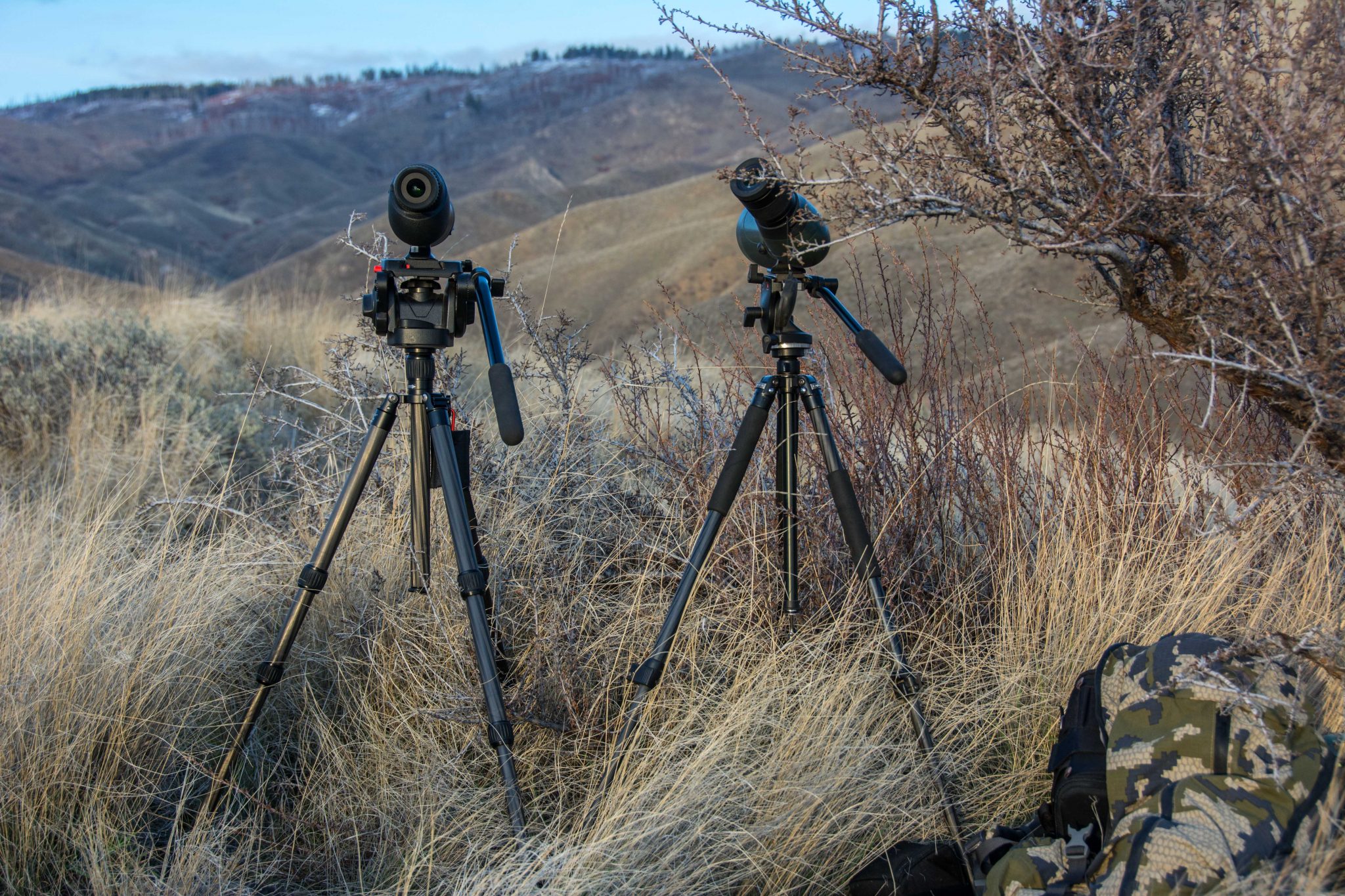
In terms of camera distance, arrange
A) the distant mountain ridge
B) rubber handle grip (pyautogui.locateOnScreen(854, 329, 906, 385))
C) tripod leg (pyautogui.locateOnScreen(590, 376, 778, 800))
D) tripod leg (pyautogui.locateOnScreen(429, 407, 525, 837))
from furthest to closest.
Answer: the distant mountain ridge, tripod leg (pyautogui.locateOnScreen(590, 376, 778, 800)), tripod leg (pyautogui.locateOnScreen(429, 407, 525, 837)), rubber handle grip (pyautogui.locateOnScreen(854, 329, 906, 385))

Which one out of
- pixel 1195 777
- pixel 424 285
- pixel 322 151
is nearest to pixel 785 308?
pixel 424 285

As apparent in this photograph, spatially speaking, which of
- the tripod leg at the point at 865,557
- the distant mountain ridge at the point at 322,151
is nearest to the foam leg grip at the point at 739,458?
the tripod leg at the point at 865,557

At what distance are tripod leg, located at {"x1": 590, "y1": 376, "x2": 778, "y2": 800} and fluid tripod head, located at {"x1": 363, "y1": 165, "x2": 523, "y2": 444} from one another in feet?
1.97

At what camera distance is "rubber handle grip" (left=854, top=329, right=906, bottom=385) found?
1963 millimetres

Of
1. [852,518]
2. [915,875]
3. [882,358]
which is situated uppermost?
[882,358]

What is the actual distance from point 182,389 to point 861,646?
517 centimetres

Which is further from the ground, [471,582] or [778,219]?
[778,219]

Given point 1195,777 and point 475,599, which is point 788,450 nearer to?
point 475,599

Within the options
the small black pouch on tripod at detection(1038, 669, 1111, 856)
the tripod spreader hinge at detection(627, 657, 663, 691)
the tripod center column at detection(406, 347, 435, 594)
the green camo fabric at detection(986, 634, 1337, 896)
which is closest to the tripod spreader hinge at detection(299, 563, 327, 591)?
the tripod center column at detection(406, 347, 435, 594)

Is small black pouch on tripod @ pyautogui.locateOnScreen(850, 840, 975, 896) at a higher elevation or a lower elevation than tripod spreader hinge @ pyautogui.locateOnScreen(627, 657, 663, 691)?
lower

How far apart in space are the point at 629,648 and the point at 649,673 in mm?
525

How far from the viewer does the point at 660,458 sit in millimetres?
3504

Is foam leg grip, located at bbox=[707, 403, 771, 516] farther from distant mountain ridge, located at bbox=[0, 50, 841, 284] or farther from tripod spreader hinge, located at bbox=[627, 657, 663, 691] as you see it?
distant mountain ridge, located at bbox=[0, 50, 841, 284]

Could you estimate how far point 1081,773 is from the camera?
192 cm
